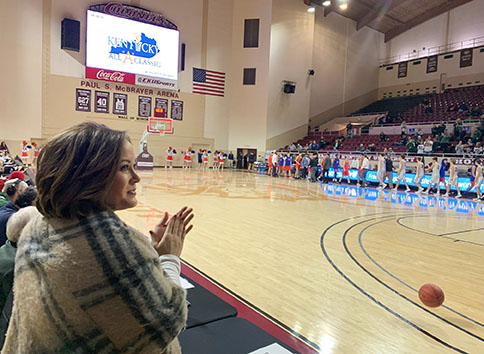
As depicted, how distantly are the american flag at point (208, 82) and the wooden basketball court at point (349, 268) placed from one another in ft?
54.3

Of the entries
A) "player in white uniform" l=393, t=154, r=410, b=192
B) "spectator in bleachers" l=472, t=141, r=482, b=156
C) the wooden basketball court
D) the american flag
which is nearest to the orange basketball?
the wooden basketball court

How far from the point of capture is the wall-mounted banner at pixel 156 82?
21.2m

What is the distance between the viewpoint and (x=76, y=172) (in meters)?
1.02

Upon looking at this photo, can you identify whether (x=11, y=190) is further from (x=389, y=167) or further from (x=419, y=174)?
(x=389, y=167)

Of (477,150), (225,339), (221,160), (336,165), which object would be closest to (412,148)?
(477,150)

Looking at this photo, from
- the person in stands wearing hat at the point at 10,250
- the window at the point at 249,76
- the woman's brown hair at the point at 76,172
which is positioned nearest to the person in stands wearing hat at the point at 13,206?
the person in stands wearing hat at the point at 10,250

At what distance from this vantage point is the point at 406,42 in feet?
95.3

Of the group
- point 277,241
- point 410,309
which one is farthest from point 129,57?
point 410,309

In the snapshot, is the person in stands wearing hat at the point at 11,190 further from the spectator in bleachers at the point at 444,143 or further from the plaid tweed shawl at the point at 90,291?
the spectator in bleachers at the point at 444,143

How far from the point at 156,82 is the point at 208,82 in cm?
373

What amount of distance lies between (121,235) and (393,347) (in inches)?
88.6

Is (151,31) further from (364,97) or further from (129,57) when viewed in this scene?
(364,97)

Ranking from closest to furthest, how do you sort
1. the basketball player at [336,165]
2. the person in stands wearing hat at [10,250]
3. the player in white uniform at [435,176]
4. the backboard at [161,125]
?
the person in stands wearing hat at [10,250], the player in white uniform at [435,176], the basketball player at [336,165], the backboard at [161,125]

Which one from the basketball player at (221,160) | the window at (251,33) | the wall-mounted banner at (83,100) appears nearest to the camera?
the wall-mounted banner at (83,100)
